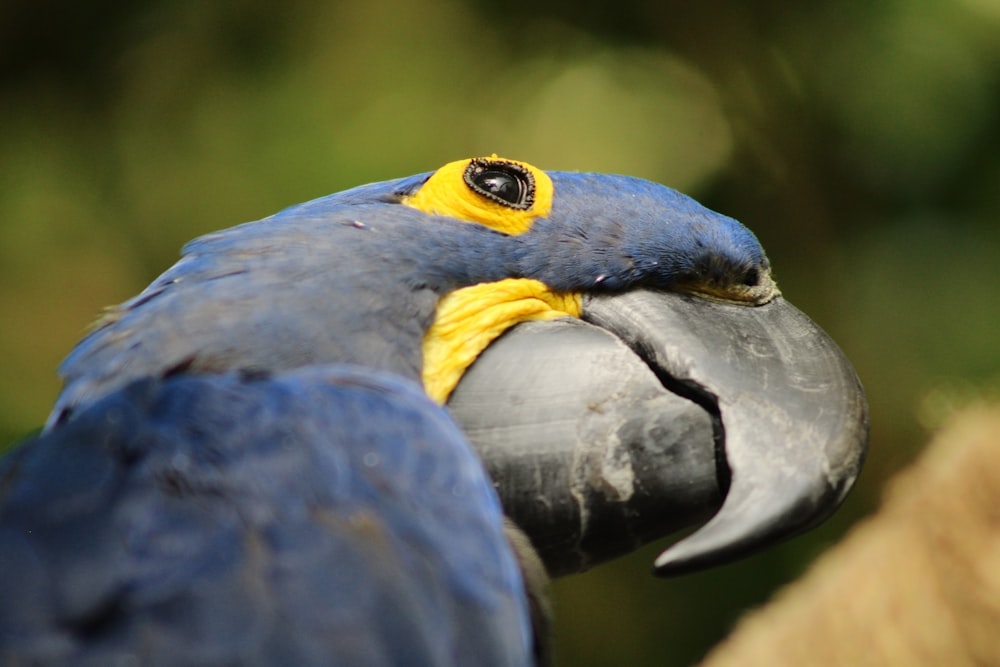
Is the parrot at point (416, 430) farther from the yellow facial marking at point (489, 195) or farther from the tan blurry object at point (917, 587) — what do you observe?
the tan blurry object at point (917, 587)

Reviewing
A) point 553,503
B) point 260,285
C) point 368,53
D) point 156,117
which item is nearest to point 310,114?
point 368,53

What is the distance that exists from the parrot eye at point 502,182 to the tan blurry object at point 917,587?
1.09 m

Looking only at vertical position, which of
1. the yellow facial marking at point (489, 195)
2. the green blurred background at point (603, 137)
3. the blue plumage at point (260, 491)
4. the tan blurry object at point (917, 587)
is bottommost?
the tan blurry object at point (917, 587)

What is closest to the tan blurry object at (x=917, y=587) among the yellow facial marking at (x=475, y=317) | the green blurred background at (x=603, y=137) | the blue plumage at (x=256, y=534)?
the green blurred background at (x=603, y=137)

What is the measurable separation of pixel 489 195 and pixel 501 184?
0.10 ft

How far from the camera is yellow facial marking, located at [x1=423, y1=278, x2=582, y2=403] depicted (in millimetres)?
1085

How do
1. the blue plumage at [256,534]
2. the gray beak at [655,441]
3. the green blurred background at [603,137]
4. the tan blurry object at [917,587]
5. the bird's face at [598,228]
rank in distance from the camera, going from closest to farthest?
1. the blue plumage at [256,534]
2. the gray beak at [655,441]
3. the bird's face at [598,228]
4. the tan blurry object at [917,587]
5. the green blurred background at [603,137]

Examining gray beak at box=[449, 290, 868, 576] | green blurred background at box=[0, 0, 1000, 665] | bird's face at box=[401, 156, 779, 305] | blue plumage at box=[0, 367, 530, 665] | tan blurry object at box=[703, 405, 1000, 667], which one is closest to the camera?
blue plumage at box=[0, 367, 530, 665]

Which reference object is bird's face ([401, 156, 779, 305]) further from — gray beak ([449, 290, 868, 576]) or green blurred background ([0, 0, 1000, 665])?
green blurred background ([0, 0, 1000, 665])

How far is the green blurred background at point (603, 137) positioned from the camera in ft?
8.68

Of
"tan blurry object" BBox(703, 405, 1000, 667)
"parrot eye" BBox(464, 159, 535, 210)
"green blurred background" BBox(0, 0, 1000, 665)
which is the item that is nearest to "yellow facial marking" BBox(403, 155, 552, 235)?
"parrot eye" BBox(464, 159, 535, 210)

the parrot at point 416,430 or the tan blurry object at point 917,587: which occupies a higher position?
the parrot at point 416,430

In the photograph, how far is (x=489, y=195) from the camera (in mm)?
1193

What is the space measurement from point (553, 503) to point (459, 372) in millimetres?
173
